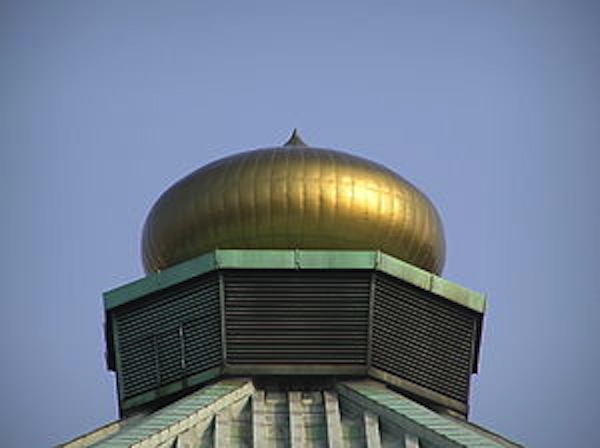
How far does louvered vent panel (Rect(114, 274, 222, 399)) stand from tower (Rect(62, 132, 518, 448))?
1.6 inches

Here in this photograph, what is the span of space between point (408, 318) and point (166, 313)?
6.55 metres

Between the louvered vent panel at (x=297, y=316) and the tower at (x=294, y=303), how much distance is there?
0.12 ft

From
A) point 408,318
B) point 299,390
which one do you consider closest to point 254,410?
point 299,390

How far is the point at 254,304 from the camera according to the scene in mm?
56156

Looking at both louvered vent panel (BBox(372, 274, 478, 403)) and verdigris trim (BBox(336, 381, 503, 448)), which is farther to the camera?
louvered vent panel (BBox(372, 274, 478, 403))

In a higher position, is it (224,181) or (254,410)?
(224,181)

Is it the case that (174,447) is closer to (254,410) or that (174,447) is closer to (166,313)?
(254,410)

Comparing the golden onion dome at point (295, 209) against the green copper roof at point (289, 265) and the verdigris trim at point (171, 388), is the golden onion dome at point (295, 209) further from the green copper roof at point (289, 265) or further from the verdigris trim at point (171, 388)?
the verdigris trim at point (171, 388)

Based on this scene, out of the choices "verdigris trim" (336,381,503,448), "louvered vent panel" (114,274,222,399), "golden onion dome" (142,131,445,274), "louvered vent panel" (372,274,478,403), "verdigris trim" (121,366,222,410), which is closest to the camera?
"verdigris trim" (336,381,503,448)

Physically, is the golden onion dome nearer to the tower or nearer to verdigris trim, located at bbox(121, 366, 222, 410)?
the tower

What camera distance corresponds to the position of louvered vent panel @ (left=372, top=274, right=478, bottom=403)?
5656cm

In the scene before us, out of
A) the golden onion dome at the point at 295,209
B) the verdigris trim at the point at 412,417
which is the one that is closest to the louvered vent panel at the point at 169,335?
the golden onion dome at the point at 295,209

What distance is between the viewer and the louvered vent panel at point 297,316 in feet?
183

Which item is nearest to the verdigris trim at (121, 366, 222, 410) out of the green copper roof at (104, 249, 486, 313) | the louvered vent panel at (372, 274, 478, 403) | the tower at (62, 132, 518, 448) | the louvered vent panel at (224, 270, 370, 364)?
the tower at (62, 132, 518, 448)
